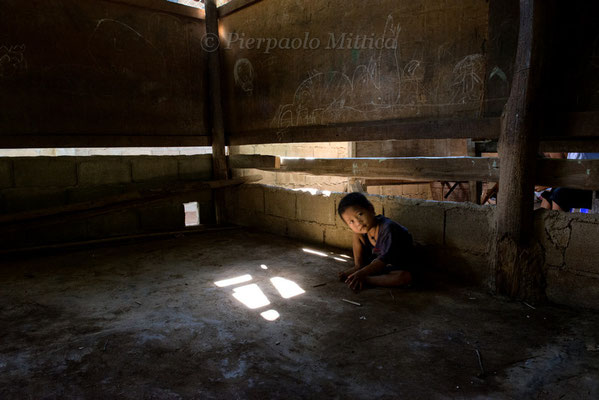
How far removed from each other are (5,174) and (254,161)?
331 centimetres

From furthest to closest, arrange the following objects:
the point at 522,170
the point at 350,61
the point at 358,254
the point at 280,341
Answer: the point at 350,61, the point at 358,254, the point at 522,170, the point at 280,341

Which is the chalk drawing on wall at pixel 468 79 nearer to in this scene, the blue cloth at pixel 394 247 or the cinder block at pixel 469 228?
the cinder block at pixel 469 228

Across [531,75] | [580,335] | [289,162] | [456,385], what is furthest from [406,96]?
[456,385]

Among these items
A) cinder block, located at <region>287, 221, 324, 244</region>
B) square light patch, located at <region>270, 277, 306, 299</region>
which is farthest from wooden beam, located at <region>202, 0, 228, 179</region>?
square light patch, located at <region>270, 277, 306, 299</region>

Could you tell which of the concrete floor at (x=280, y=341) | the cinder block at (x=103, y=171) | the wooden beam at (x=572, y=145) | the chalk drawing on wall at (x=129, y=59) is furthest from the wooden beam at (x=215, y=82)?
the wooden beam at (x=572, y=145)

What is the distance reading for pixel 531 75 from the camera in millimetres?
2779

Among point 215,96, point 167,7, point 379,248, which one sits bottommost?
point 379,248

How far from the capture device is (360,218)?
3379mm

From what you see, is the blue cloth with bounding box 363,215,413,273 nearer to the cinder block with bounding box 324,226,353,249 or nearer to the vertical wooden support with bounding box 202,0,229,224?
the cinder block with bounding box 324,226,353,249

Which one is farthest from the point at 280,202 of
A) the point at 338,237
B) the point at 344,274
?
the point at 344,274

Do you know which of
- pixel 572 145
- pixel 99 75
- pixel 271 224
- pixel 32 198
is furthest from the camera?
pixel 271 224

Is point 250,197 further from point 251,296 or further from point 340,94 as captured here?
point 251,296

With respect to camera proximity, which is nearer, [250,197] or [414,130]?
[414,130]

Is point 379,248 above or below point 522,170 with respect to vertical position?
below
